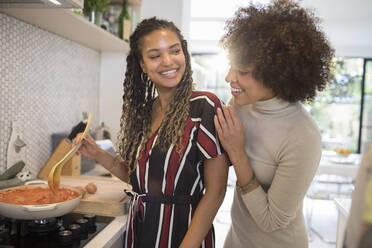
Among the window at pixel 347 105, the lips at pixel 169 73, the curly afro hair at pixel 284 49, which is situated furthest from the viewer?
the window at pixel 347 105

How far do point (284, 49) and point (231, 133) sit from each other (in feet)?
0.99

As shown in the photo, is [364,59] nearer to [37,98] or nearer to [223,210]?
[223,210]

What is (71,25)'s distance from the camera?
5.09 feet

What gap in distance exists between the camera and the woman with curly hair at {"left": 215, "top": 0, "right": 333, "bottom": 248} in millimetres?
926

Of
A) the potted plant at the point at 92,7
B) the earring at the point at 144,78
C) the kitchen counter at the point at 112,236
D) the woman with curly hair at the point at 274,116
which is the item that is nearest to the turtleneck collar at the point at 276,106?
the woman with curly hair at the point at 274,116

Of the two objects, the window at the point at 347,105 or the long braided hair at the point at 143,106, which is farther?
the window at the point at 347,105

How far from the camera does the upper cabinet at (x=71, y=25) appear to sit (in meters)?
1.33

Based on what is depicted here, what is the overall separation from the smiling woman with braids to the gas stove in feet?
0.53

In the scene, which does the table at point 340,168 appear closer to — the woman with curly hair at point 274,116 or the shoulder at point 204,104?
the woman with curly hair at point 274,116

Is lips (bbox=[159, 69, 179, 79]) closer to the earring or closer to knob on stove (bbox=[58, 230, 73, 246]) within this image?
the earring

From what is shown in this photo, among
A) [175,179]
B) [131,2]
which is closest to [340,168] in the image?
[131,2]

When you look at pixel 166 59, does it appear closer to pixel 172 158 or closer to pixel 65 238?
pixel 172 158

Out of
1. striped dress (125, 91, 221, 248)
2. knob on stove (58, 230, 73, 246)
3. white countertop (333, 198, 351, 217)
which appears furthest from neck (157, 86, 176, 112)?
white countertop (333, 198, 351, 217)

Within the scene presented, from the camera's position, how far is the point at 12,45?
1.47 m
